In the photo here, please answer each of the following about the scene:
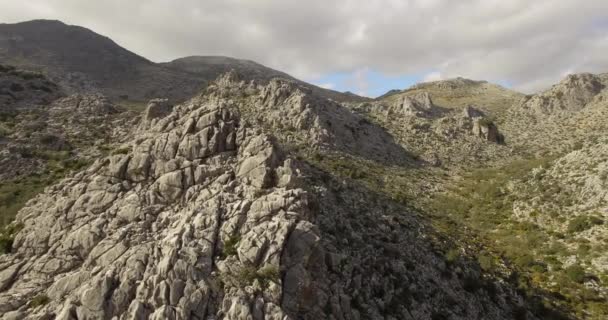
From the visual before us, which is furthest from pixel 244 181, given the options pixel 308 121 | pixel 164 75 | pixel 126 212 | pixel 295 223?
pixel 164 75

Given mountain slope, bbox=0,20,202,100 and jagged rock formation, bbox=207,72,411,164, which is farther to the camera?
mountain slope, bbox=0,20,202,100

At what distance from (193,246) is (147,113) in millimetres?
48546

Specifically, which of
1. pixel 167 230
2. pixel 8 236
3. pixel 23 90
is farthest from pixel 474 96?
pixel 8 236

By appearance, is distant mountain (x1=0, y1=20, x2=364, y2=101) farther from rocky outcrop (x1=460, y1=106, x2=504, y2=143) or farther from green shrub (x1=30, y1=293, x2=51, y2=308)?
green shrub (x1=30, y1=293, x2=51, y2=308)

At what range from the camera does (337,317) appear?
25.8 m

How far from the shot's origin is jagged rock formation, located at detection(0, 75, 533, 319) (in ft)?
79.5

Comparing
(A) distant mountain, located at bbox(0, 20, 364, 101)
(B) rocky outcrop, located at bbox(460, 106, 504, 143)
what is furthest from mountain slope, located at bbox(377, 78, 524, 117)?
(A) distant mountain, located at bbox(0, 20, 364, 101)

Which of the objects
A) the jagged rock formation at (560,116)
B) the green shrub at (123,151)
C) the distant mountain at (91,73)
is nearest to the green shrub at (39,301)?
the green shrub at (123,151)

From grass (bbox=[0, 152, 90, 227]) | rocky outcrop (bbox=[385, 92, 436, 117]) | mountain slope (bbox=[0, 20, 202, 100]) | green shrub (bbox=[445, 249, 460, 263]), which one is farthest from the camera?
mountain slope (bbox=[0, 20, 202, 100])

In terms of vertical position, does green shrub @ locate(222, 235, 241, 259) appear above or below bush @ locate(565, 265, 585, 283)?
above

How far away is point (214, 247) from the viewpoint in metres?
26.9

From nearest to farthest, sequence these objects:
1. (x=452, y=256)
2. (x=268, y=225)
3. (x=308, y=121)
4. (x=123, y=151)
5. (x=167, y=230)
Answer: (x=268, y=225), (x=167, y=230), (x=123, y=151), (x=452, y=256), (x=308, y=121)

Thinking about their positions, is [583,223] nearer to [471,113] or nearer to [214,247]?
[214,247]

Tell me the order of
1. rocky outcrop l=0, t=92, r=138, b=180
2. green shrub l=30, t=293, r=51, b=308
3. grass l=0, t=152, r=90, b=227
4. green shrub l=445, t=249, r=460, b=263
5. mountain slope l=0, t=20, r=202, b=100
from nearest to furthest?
green shrub l=30, t=293, r=51, b=308, green shrub l=445, t=249, r=460, b=263, grass l=0, t=152, r=90, b=227, rocky outcrop l=0, t=92, r=138, b=180, mountain slope l=0, t=20, r=202, b=100
